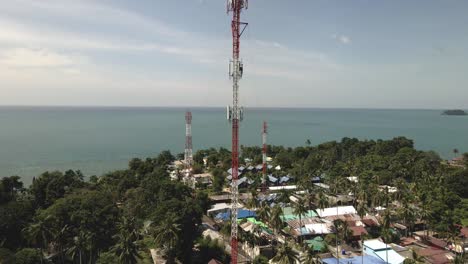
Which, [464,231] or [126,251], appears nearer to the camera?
[126,251]

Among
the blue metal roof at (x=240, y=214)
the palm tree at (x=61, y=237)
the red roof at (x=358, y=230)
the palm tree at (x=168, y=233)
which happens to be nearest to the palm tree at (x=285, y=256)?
the palm tree at (x=168, y=233)

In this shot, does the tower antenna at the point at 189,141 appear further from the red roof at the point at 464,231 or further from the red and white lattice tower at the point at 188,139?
the red roof at the point at 464,231

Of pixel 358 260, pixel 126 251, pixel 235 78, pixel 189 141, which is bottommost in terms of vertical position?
pixel 358 260

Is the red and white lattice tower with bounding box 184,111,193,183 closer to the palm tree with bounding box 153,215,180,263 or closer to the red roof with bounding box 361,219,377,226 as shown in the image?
the palm tree with bounding box 153,215,180,263

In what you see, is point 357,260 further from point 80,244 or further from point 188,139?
point 188,139

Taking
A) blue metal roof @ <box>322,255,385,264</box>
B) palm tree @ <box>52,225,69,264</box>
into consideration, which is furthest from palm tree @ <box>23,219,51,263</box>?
blue metal roof @ <box>322,255,385,264</box>

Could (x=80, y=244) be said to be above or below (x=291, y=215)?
above

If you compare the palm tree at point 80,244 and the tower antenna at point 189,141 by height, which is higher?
the tower antenna at point 189,141

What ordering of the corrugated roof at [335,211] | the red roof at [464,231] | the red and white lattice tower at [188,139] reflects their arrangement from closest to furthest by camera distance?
the red roof at [464,231], the corrugated roof at [335,211], the red and white lattice tower at [188,139]

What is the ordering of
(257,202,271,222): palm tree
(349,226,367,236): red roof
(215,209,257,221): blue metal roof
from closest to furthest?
(257,202,271,222): palm tree → (349,226,367,236): red roof → (215,209,257,221): blue metal roof

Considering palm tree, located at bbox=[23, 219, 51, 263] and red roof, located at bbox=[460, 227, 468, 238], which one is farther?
red roof, located at bbox=[460, 227, 468, 238]

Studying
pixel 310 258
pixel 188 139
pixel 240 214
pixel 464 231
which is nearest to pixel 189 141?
pixel 188 139
